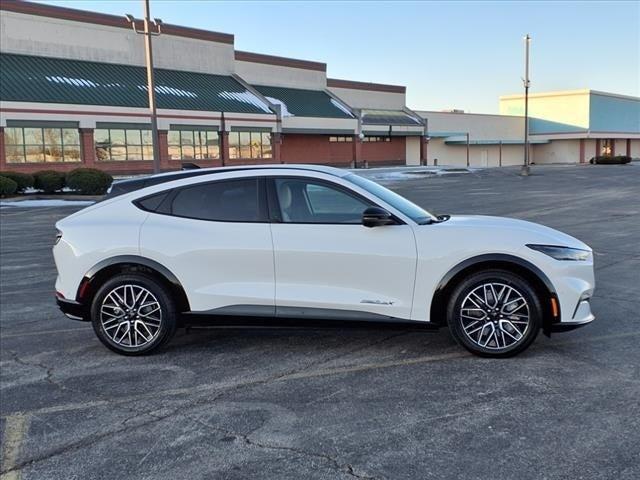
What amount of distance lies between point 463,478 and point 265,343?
285cm

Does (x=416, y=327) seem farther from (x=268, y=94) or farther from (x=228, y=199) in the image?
(x=268, y=94)

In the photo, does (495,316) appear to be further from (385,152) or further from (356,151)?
(385,152)

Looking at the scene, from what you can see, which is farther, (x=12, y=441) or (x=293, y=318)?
(x=293, y=318)

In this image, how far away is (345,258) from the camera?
512 centimetres

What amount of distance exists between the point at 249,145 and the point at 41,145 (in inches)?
653

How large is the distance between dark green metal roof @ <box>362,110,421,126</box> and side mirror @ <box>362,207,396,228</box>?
56170 millimetres

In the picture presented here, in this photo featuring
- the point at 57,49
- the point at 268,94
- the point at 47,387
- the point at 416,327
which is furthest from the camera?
the point at 268,94

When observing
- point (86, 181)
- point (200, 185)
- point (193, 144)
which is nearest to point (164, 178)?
point (200, 185)

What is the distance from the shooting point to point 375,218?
16.6ft

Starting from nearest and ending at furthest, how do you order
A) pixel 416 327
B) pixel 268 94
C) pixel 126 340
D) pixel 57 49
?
pixel 416 327 → pixel 126 340 → pixel 57 49 → pixel 268 94

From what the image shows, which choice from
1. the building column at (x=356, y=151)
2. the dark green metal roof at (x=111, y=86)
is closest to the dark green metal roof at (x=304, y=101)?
the building column at (x=356, y=151)

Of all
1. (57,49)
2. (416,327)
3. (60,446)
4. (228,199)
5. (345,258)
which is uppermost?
(57,49)

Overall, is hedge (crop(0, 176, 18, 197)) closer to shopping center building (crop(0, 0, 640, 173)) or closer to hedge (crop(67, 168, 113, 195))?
hedge (crop(67, 168, 113, 195))

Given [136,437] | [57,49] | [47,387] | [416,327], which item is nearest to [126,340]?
[47,387]
